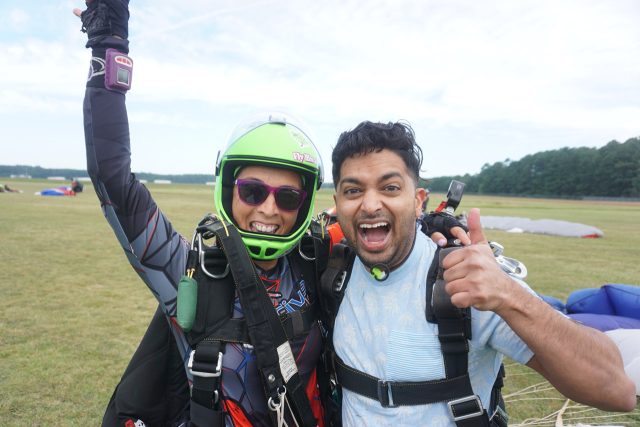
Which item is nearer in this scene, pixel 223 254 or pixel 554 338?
pixel 554 338

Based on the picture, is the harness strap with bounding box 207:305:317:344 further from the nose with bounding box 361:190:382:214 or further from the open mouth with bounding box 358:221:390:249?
the nose with bounding box 361:190:382:214

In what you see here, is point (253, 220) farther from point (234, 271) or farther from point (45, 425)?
point (45, 425)

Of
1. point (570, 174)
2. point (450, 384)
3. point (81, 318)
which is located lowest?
point (81, 318)

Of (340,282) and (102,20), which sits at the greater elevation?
(102,20)

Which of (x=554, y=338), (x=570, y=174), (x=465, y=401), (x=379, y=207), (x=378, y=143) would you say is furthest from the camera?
(x=570, y=174)

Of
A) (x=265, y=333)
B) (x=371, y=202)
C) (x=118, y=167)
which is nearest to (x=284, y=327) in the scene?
(x=265, y=333)

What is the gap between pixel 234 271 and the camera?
2.22 meters

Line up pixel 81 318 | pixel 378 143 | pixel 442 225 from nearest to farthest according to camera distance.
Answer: pixel 378 143
pixel 442 225
pixel 81 318

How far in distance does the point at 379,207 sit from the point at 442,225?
3.97 ft

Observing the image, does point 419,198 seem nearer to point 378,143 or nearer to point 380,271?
point 378,143

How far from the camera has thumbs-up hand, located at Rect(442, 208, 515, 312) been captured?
1725mm

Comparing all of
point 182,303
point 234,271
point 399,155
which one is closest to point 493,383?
point 399,155

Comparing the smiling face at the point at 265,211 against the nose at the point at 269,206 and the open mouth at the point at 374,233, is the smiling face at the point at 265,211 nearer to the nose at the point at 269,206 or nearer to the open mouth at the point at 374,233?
the nose at the point at 269,206

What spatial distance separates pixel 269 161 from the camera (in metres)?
2.45
